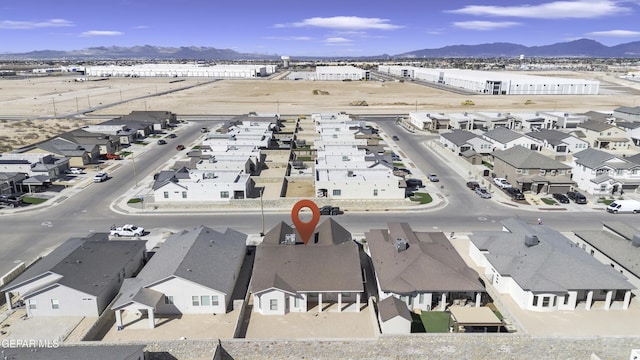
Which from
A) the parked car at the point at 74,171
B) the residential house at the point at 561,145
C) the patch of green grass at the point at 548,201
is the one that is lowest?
the patch of green grass at the point at 548,201

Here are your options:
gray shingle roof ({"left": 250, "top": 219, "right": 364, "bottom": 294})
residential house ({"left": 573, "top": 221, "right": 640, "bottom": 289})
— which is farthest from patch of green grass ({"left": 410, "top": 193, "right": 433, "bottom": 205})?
gray shingle roof ({"left": 250, "top": 219, "right": 364, "bottom": 294})

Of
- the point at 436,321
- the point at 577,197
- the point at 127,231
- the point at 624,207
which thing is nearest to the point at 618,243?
the point at 624,207

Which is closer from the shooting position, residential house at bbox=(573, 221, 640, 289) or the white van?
residential house at bbox=(573, 221, 640, 289)

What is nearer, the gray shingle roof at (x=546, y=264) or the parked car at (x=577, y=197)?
the gray shingle roof at (x=546, y=264)

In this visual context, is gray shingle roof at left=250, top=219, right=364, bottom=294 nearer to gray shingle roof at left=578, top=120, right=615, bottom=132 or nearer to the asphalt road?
the asphalt road

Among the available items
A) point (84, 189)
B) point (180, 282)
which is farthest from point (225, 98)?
point (180, 282)

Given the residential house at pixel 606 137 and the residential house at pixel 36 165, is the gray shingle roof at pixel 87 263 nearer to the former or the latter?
the residential house at pixel 36 165

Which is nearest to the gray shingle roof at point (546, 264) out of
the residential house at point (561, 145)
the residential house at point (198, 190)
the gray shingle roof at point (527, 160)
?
the gray shingle roof at point (527, 160)
